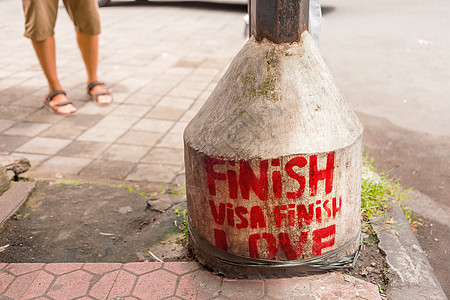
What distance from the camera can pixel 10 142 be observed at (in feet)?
14.6

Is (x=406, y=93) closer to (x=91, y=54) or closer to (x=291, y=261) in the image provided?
(x=91, y=54)

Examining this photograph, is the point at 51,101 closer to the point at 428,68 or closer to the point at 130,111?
the point at 130,111

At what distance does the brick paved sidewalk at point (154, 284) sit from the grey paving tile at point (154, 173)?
4.36ft

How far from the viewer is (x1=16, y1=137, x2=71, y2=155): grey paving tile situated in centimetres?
431

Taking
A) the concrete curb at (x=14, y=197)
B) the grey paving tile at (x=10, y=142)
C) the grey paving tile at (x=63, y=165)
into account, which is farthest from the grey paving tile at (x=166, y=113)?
the concrete curb at (x=14, y=197)

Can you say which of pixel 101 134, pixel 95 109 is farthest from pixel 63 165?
pixel 95 109

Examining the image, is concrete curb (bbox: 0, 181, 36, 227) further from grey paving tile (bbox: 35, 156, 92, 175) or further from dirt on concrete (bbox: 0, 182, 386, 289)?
grey paving tile (bbox: 35, 156, 92, 175)

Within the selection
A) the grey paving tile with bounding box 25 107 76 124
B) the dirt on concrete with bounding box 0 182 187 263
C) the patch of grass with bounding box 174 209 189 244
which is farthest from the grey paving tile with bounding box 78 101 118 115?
the patch of grass with bounding box 174 209 189 244

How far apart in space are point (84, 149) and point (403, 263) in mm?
2905

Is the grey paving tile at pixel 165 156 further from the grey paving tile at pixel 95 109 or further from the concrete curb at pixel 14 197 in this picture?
the grey paving tile at pixel 95 109

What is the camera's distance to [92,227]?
3062 mm

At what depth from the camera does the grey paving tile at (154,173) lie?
3857mm

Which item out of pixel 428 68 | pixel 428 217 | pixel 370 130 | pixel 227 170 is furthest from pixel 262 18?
pixel 428 68

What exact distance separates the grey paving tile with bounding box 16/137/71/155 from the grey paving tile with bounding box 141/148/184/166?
A: 2.75ft
